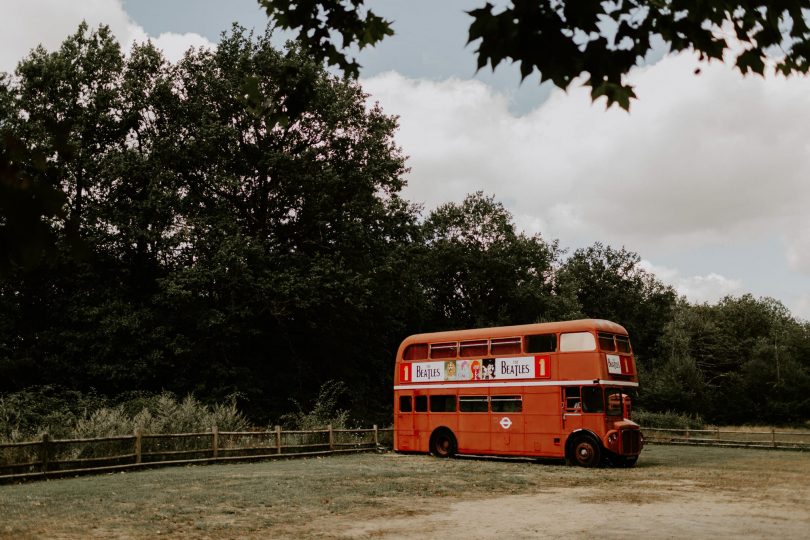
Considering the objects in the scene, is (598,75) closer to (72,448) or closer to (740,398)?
(72,448)

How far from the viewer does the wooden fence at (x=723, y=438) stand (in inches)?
1086

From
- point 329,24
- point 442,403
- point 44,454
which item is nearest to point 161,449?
point 44,454

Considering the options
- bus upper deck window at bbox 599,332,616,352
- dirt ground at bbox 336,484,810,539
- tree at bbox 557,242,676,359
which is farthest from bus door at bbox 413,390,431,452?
tree at bbox 557,242,676,359

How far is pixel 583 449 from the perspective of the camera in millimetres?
19797

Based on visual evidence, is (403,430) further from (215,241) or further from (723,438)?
(723,438)

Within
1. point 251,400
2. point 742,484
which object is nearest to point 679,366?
point 251,400

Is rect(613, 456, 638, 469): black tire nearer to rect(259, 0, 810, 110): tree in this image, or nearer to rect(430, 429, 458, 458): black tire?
rect(430, 429, 458, 458): black tire

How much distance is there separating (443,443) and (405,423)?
1605 millimetres

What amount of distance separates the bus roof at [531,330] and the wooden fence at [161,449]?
4.32 meters

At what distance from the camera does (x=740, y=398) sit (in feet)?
158

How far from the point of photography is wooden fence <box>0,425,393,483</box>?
15.6 m

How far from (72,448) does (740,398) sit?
43198 millimetres

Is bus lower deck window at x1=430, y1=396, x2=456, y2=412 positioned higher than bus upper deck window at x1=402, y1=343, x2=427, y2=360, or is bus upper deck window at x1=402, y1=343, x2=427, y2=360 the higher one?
bus upper deck window at x1=402, y1=343, x2=427, y2=360

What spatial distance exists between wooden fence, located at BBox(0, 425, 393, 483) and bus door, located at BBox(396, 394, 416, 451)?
183cm
